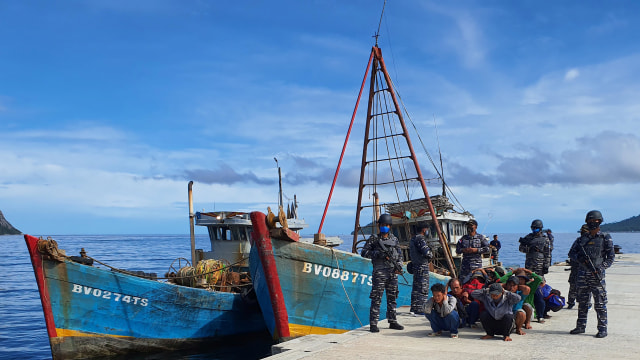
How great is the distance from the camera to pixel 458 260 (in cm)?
2055

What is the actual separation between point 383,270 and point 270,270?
8.92 feet

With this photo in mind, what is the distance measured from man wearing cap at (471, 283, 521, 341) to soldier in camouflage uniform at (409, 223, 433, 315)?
7.26 ft

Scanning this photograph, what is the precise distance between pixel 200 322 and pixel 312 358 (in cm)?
793

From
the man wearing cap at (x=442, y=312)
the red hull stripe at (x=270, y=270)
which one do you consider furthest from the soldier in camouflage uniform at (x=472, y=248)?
the red hull stripe at (x=270, y=270)

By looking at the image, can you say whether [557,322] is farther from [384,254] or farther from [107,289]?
[107,289]

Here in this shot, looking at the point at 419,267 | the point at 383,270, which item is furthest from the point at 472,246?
the point at 383,270

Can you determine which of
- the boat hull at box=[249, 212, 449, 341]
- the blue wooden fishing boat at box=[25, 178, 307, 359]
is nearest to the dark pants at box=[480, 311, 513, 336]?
the boat hull at box=[249, 212, 449, 341]

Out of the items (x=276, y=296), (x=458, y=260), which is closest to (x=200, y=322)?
(x=276, y=296)

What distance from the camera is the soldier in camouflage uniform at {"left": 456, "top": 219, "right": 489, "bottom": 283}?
10984mm

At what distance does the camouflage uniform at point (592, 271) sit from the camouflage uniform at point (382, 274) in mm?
2905

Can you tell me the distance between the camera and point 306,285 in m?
11.4

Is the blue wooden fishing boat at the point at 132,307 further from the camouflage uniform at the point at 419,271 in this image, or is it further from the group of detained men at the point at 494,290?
the camouflage uniform at the point at 419,271

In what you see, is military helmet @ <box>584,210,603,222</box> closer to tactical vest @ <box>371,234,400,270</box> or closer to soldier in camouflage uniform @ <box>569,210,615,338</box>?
soldier in camouflage uniform @ <box>569,210,615,338</box>

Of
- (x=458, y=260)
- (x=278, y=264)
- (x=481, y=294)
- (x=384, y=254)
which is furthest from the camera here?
(x=458, y=260)
